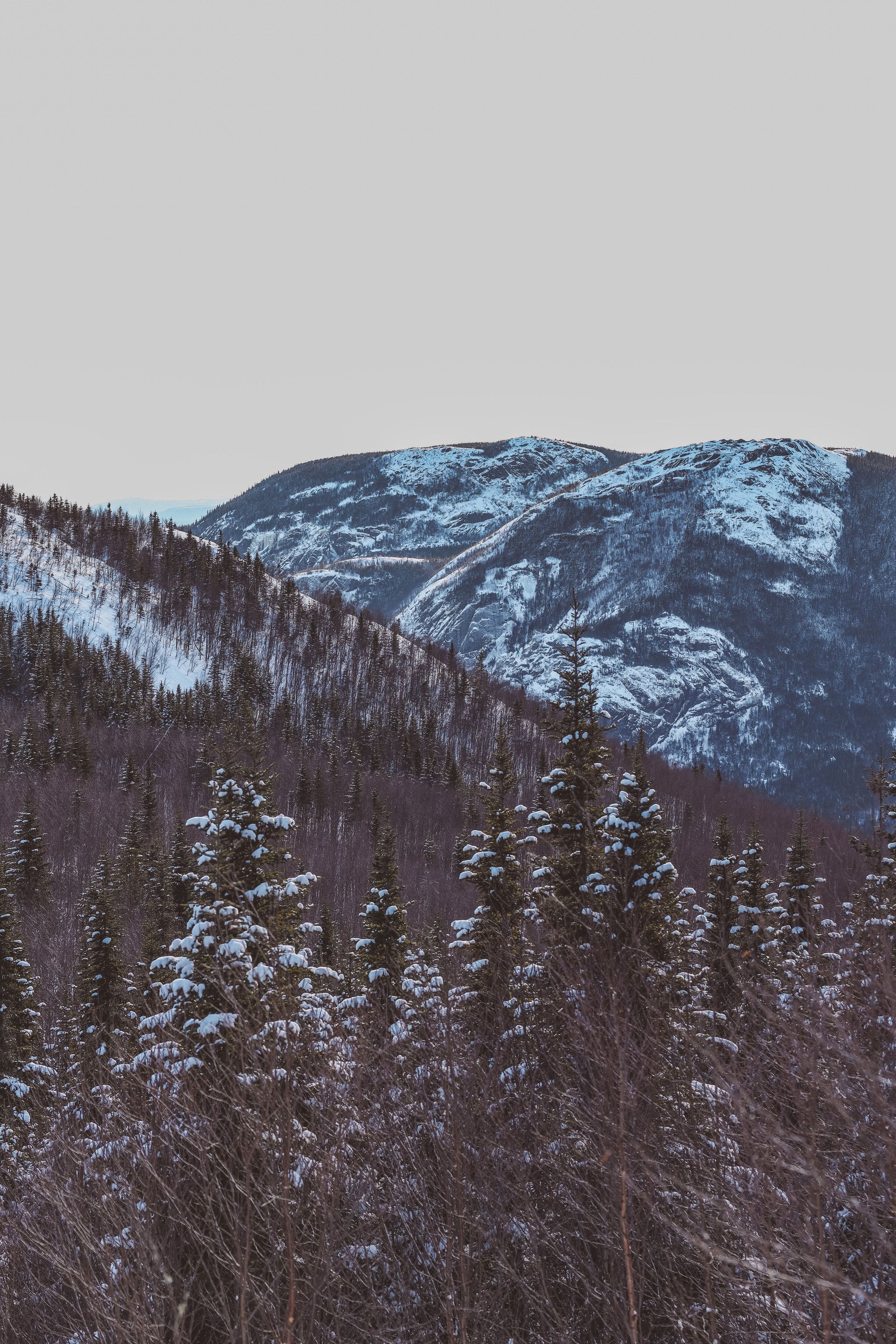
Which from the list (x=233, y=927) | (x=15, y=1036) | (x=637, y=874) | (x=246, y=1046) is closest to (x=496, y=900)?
(x=637, y=874)

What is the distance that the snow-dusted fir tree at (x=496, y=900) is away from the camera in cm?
1557

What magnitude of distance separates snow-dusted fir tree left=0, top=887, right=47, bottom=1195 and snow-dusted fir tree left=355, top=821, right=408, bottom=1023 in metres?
9.87

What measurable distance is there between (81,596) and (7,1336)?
458 ft

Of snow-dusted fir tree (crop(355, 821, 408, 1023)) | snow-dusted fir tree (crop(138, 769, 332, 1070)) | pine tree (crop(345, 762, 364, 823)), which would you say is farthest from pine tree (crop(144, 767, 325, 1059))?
pine tree (crop(345, 762, 364, 823))

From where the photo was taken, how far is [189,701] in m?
104

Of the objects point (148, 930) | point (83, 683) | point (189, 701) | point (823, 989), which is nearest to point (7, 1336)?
point (823, 989)

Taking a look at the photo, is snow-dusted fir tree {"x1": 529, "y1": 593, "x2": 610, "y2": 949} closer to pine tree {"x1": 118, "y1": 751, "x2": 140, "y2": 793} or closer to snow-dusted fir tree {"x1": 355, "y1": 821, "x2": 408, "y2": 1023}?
snow-dusted fir tree {"x1": 355, "y1": 821, "x2": 408, "y2": 1023}

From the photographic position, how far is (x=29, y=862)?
177 feet

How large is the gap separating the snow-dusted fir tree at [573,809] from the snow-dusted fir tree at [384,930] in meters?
4.00

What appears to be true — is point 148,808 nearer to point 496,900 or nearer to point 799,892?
point 799,892

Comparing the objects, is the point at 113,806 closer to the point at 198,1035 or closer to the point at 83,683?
the point at 83,683

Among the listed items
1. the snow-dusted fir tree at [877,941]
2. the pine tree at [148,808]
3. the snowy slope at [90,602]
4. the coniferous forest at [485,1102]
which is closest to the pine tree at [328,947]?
the coniferous forest at [485,1102]

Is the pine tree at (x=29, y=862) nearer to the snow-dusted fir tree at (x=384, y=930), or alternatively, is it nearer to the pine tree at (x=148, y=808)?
the pine tree at (x=148, y=808)

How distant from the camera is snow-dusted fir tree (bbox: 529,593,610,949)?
16156 mm
